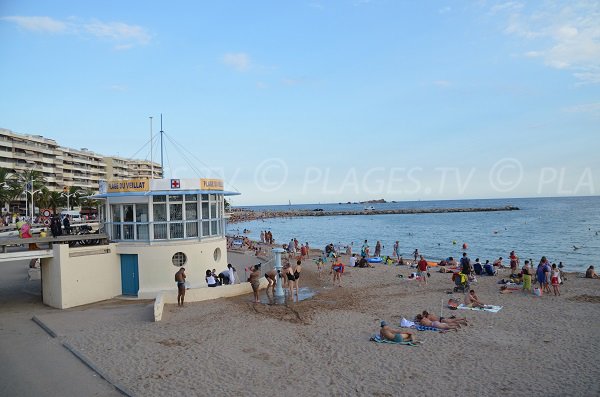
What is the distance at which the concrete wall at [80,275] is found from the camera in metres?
15.6

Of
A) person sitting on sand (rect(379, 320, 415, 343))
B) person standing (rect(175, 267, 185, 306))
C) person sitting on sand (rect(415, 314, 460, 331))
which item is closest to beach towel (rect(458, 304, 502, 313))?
person sitting on sand (rect(415, 314, 460, 331))

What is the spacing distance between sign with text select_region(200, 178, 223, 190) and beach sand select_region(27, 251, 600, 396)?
4.86 m

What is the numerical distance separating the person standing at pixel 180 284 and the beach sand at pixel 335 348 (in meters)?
0.46

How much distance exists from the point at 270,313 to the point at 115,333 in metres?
4.83

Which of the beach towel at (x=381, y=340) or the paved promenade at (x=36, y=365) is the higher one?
the paved promenade at (x=36, y=365)

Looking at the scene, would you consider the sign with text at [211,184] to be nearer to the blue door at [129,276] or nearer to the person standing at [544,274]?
the blue door at [129,276]

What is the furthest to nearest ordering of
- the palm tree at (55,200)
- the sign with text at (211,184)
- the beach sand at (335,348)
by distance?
1. the palm tree at (55,200)
2. the sign with text at (211,184)
3. the beach sand at (335,348)

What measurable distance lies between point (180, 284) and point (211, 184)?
16.8 feet

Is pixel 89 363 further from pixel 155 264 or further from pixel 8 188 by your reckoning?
pixel 8 188

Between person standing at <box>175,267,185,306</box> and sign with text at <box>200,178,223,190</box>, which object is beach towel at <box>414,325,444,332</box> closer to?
person standing at <box>175,267,185,306</box>

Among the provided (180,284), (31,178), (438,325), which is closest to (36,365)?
(180,284)

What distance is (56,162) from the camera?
80.8 m

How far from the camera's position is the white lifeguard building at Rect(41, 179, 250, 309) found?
1672cm

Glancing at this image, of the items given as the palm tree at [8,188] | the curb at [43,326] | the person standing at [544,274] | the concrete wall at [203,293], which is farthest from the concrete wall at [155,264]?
the palm tree at [8,188]
